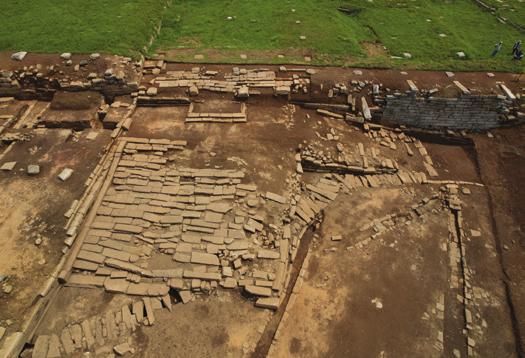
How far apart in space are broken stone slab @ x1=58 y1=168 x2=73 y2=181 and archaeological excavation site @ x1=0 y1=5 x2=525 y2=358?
63 millimetres

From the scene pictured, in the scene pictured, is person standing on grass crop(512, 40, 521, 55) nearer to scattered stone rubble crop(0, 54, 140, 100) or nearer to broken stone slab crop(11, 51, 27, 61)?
scattered stone rubble crop(0, 54, 140, 100)

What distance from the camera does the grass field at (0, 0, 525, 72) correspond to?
588 inches

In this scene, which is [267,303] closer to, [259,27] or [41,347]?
[41,347]

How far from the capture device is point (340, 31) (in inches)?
682

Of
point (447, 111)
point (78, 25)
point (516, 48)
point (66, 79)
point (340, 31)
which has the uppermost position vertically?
point (78, 25)

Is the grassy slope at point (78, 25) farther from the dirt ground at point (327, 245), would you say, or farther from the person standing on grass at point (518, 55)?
the person standing on grass at point (518, 55)

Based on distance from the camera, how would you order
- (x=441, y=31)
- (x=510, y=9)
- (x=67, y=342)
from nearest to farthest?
(x=67, y=342) < (x=441, y=31) < (x=510, y=9)

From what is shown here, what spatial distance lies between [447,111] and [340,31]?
7056 millimetres

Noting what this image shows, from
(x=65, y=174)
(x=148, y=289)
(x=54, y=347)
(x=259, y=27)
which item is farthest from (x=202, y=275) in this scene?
(x=259, y=27)

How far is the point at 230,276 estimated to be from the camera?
8.68 m

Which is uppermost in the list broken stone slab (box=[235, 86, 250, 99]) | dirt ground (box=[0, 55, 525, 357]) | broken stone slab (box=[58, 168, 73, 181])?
broken stone slab (box=[235, 86, 250, 99])

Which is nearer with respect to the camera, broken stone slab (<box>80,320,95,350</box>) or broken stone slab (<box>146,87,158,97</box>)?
broken stone slab (<box>80,320,95,350</box>)

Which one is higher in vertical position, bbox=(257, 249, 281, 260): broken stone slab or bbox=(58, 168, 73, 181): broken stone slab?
bbox=(58, 168, 73, 181): broken stone slab

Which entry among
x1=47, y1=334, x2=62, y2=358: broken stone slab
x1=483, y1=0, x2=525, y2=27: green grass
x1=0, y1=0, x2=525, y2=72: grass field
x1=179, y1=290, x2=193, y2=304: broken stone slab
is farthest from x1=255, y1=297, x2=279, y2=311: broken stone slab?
x1=483, y1=0, x2=525, y2=27: green grass
